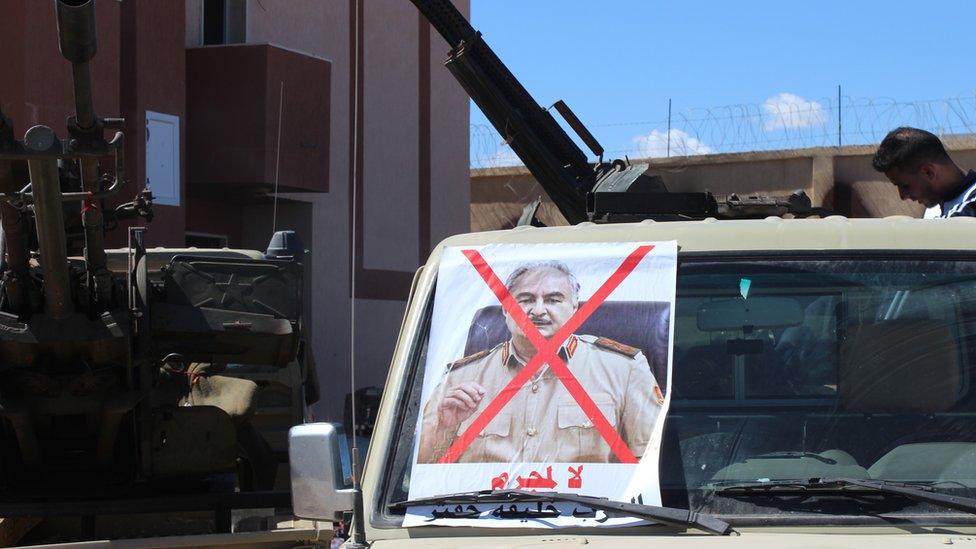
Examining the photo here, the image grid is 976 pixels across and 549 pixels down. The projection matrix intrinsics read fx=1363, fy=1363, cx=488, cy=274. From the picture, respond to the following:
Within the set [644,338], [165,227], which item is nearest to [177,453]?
[644,338]

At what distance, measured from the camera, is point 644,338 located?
10.1 ft

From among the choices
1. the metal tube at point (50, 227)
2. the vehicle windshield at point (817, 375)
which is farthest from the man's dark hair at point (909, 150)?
the metal tube at point (50, 227)

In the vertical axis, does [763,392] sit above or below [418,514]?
above

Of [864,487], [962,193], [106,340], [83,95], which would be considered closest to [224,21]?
[106,340]

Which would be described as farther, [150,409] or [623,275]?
[150,409]

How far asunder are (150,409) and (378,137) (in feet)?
46.2

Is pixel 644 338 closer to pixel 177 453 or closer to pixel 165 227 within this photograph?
pixel 177 453

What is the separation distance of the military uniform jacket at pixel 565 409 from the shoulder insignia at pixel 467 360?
30 millimetres

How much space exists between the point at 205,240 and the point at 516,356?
45.6 feet

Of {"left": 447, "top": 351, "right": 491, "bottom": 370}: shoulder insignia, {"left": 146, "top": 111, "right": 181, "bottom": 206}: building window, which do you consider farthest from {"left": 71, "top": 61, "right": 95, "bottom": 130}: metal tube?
{"left": 146, "top": 111, "right": 181, "bottom": 206}: building window

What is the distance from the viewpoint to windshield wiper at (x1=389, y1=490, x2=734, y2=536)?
2.72m

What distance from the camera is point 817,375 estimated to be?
311 centimetres

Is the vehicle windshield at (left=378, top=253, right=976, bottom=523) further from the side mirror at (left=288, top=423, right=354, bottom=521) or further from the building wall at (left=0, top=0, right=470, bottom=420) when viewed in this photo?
the building wall at (left=0, top=0, right=470, bottom=420)

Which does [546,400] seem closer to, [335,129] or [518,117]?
[518,117]
